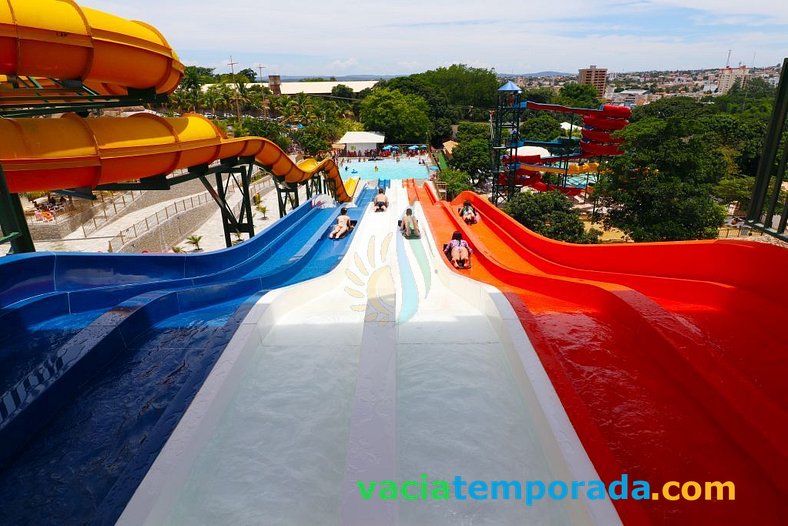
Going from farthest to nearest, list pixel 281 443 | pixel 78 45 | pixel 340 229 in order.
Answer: pixel 340 229, pixel 78 45, pixel 281 443

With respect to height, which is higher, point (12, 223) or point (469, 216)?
point (12, 223)

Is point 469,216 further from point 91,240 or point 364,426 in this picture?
point 91,240

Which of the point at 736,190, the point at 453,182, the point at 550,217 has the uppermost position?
the point at 550,217

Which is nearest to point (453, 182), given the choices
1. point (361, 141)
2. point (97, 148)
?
point (361, 141)

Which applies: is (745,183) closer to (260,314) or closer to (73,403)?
(260,314)

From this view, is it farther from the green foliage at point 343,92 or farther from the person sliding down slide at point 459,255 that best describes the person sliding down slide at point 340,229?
the green foliage at point 343,92

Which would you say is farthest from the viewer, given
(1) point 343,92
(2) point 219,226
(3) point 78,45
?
(1) point 343,92

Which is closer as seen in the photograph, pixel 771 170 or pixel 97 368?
pixel 771 170
